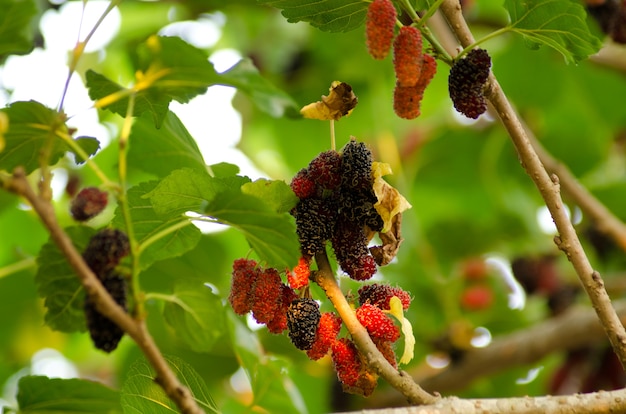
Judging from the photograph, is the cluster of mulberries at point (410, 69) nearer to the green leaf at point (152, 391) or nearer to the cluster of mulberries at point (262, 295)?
the cluster of mulberries at point (262, 295)

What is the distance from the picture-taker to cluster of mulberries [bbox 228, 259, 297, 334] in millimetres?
1113

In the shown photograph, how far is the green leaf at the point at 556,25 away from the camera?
119 centimetres

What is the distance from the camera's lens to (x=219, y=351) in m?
2.01

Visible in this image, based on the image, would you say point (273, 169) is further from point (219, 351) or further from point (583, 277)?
point (583, 277)

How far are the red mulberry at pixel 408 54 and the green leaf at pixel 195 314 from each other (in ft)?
1.77

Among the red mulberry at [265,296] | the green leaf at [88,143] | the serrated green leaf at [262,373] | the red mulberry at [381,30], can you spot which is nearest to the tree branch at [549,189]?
the red mulberry at [381,30]

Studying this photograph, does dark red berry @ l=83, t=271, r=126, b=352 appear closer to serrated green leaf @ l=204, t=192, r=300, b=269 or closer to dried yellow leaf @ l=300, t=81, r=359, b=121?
serrated green leaf @ l=204, t=192, r=300, b=269

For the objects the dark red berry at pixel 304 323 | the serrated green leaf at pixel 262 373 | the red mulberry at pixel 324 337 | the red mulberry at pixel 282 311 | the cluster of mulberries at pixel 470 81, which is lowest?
the serrated green leaf at pixel 262 373

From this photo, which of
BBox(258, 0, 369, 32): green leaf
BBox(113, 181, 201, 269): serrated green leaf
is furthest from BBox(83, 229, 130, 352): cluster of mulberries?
BBox(258, 0, 369, 32): green leaf

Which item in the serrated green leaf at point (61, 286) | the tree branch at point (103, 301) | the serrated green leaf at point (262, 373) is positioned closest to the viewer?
the tree branch at point (103, 301)

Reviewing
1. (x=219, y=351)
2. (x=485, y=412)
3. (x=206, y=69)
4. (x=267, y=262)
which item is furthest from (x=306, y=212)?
(x=219, y=351)

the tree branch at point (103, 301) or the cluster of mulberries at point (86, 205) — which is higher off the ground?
the tree branch at point (103, 301)

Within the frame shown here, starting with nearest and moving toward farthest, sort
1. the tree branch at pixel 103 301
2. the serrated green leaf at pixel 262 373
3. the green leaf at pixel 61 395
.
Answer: the tree branch at pixel 103 301, the green leaf at pixel 61 395, the serrated green leaf at pixel 262 373

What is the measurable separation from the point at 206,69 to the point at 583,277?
0.59m
